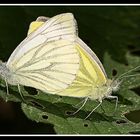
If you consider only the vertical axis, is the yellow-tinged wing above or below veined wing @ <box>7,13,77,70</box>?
below

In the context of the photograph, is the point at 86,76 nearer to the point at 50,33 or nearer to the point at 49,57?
the point at 49,57

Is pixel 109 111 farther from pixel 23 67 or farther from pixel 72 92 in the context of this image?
pixel 23 67

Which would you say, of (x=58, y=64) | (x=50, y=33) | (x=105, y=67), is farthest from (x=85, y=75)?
(x=105, y=67)

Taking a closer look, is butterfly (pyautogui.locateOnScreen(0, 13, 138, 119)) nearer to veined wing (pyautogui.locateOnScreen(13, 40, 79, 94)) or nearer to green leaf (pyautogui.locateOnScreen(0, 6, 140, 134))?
veined wing (pyautogui.locateOnScreen(13, 40, 79, 94))

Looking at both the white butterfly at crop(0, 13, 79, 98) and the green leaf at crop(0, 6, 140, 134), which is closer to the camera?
the green leaf at crop(0, 6, 140, 134)

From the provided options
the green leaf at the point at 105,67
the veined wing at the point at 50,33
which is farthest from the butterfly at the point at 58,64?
the green leaf at the point at 105,67

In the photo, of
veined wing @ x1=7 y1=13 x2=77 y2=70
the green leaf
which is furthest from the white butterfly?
the green leaf
